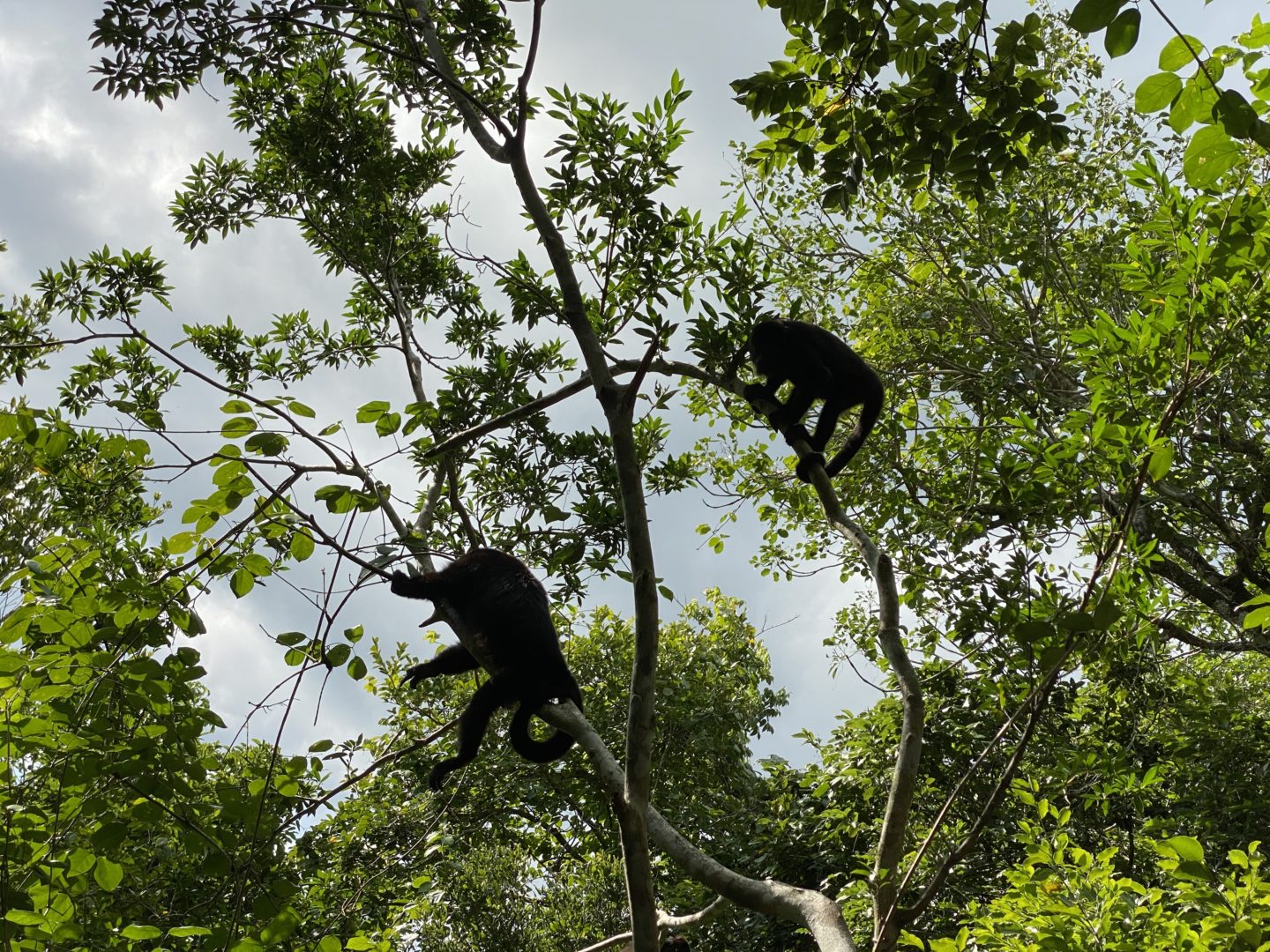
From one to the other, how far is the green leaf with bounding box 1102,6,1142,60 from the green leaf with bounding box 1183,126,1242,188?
0.76ft

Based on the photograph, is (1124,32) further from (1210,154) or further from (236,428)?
(236,428)

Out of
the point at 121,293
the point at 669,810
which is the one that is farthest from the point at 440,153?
the point at 669,810

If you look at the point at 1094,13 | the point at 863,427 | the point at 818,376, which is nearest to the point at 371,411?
the point at 1094,13

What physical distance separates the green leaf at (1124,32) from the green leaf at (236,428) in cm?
213

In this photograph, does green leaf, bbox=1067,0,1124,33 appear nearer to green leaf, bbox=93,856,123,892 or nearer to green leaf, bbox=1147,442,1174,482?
green leaf, bbox=1147,442,1174,482

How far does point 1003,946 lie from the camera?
352 cm

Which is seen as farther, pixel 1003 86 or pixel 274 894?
pixel 1003 86

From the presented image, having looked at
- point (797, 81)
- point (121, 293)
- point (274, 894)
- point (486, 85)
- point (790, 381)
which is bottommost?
point (274, 894)

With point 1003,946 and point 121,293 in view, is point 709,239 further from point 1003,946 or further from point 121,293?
point 121,293

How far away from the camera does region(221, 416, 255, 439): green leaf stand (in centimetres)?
242

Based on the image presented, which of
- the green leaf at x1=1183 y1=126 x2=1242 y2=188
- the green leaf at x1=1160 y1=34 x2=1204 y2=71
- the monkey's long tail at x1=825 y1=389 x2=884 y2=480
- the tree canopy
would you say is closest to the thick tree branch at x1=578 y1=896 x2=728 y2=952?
the tree canopy

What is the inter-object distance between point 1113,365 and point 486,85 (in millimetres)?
4291

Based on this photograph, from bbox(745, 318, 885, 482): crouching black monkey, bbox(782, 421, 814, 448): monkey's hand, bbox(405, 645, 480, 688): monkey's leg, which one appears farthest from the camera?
bbox(745, 318, 885, 482): crouching black monkey

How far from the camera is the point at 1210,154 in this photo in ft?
5.69
